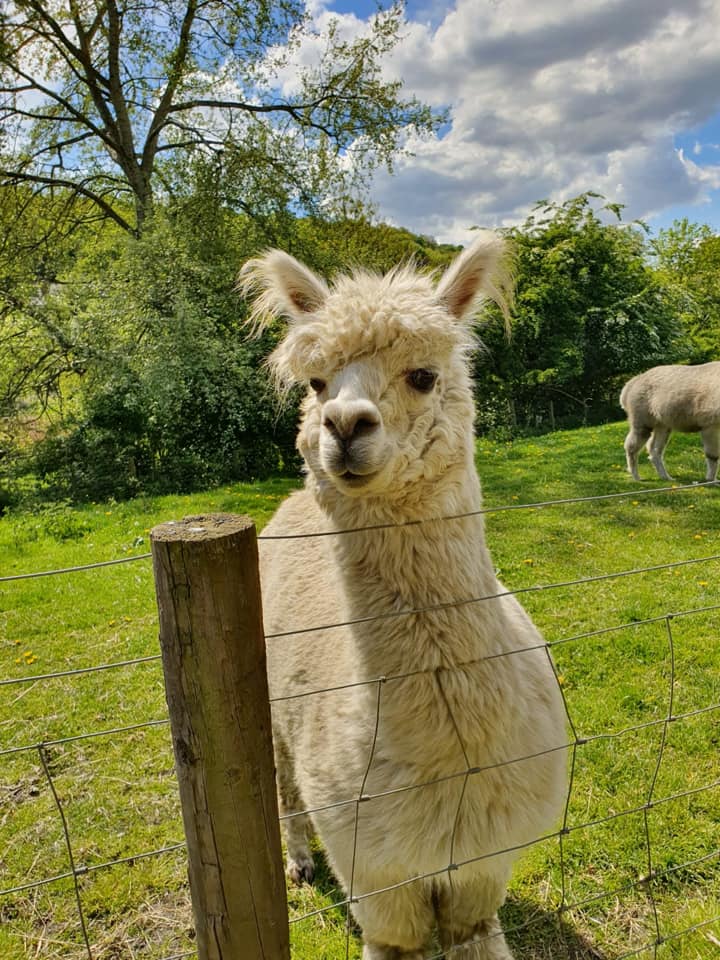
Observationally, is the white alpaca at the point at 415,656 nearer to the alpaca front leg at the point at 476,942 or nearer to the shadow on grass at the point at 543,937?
the alpaca front leg at the point at 476,942

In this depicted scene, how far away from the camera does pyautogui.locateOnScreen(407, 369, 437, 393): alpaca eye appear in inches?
76.0

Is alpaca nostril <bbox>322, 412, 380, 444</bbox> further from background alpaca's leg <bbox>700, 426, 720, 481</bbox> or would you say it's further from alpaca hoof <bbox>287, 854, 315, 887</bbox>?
background alpaca's leg <bbox>700, 426, 720, 481</bbox>

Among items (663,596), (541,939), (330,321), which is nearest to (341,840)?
(541,939)

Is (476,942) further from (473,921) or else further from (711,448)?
(711,448)

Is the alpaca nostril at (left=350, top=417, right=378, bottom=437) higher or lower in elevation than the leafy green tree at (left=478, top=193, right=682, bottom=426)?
lower

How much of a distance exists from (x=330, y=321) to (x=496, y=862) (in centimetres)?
161

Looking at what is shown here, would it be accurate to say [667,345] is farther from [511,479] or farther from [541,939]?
[541,939]

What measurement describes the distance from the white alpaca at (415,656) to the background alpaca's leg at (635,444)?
7876 mm

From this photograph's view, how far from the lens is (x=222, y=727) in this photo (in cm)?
122

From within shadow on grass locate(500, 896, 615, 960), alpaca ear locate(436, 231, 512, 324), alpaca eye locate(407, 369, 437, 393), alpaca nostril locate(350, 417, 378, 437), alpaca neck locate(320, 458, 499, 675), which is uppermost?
alpaca ear locate(436, 231, 512, 324)

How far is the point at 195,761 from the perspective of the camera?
4.04ft

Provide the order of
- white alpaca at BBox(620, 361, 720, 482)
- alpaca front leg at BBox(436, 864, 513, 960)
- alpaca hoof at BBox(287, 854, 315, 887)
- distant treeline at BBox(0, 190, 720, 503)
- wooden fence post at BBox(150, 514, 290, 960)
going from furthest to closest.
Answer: distant treeline at BBox(0, 190, 720, 503) → white alpaca at BBox(620, 361, 720, 482) → alpaca hoof at BBox(287, 854, 315, 887) → alpaca front leg at BBox(436, 864, 513, 960) → wooden fence post at BBox(150, 514, 290, 960)

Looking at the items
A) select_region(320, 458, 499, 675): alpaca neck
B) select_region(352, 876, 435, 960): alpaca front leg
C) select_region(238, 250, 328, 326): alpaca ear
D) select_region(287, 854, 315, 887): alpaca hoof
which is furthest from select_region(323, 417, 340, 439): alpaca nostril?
select_region(287, 854, 315, 887): alpaca hoof

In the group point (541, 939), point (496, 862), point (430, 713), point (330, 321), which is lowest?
point (541, 939)
